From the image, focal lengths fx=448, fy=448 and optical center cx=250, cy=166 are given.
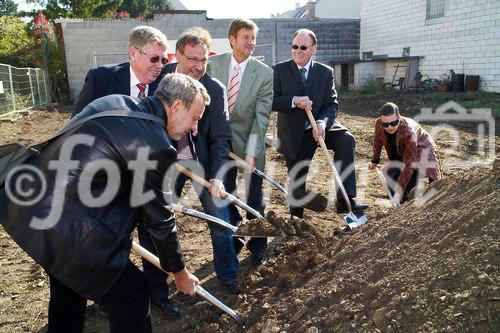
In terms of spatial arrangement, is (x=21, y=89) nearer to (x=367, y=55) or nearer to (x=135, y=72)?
(x=135, y=72)

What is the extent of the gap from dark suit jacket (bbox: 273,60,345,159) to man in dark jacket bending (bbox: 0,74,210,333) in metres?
2.34

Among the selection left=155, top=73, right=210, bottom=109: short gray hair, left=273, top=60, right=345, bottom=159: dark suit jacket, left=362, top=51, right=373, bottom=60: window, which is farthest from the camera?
left=362, top=51, right=373, bottom=60: window

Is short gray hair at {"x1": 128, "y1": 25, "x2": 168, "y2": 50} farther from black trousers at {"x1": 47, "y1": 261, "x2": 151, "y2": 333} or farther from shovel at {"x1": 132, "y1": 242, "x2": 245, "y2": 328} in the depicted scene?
black trousers at {"x1": 47, "y1": 261, "x2": 151, "y2": 333}

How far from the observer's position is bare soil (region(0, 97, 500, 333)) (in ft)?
6.42

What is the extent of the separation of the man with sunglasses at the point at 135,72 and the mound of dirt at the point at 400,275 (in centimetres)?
163

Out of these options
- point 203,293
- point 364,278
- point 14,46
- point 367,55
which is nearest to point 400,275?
point 364,278

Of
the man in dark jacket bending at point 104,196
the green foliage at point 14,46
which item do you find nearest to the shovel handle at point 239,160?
the man in dark jacket bending at point 104,196

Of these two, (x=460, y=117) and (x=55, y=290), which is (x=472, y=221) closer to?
(x=55, y=290)

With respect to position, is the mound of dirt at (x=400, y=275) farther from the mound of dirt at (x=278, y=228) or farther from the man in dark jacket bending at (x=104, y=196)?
the man in dark jacket bending at (x=104, y=196)

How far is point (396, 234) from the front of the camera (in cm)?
279

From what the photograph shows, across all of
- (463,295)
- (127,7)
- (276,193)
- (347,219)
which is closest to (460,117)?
(276,193)

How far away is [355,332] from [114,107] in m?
1.50

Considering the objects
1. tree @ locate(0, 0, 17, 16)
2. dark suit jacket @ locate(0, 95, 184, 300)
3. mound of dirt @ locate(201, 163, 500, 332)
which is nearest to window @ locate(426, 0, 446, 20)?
mound of dirt @ locate(201, 163, 500, 332)

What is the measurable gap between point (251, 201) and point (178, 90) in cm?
219
